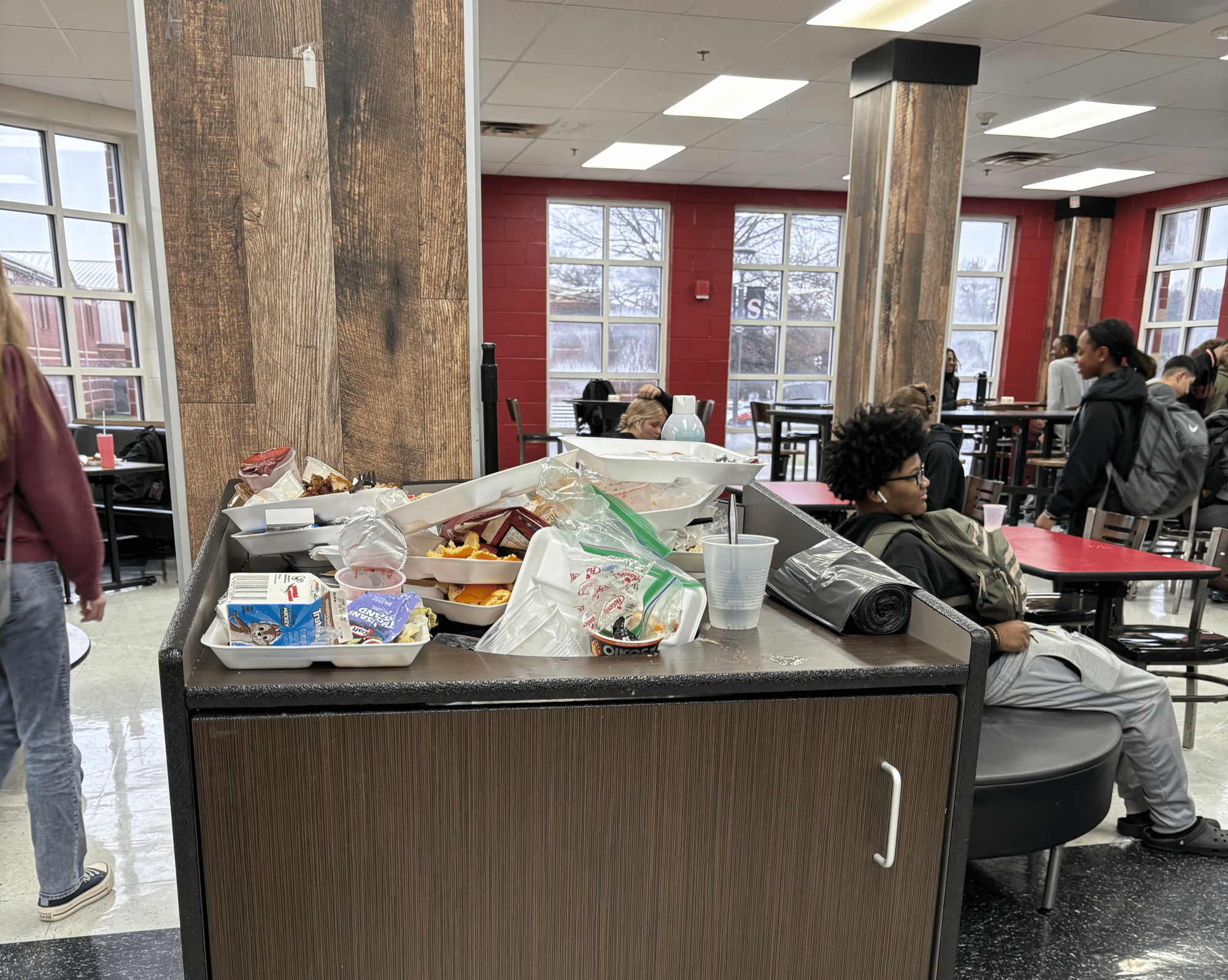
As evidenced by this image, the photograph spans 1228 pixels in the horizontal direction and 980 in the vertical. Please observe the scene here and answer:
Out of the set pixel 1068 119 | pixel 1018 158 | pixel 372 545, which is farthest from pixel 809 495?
pixel 1018 158

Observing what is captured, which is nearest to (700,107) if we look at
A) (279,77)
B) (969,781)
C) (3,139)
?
(3,139)

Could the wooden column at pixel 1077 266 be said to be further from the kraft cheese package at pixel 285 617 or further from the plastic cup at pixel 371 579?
the kraft cheese package at pixel 285 617

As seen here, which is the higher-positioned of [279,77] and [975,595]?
[279,77]

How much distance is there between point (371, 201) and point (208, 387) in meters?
0.53

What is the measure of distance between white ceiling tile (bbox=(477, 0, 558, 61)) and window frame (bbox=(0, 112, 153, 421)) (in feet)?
11.6

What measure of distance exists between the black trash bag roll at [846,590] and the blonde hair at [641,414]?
2578 mm

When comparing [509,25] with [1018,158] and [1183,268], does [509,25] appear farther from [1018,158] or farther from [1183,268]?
[1183,268]

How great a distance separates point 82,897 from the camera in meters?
2.09

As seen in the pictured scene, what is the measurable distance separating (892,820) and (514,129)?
7.41 metres

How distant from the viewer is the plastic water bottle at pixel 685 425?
6.04 feet

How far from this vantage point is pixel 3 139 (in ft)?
21.0

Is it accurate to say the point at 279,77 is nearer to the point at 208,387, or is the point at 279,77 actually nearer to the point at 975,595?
the point at 208,387

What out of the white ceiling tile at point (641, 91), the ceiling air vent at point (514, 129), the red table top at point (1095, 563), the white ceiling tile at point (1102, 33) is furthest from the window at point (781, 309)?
the red table top at point (1095, 563)

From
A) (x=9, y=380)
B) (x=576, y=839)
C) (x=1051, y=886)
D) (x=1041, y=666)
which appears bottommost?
(x=1051, y=886)
